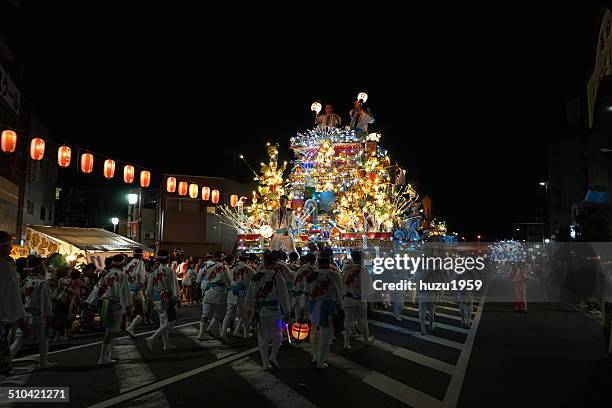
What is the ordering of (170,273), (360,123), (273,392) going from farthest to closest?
1. (360,123)
2. (170,273)
3. (273,392)

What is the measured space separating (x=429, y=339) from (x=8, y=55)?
67.2 ft

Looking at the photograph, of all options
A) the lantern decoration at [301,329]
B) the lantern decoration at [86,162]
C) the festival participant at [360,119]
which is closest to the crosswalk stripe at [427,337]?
the lantern decoration at [301,329]

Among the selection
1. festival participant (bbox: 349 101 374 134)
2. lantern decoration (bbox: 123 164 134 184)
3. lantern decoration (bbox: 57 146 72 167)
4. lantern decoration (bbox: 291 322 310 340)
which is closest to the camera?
lantern decoration (bbox: 291 322 310 340)

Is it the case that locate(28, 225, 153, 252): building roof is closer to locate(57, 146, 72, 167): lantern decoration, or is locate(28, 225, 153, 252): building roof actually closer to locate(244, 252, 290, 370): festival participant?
locate(57, 146, 72, 167): lantern decoration

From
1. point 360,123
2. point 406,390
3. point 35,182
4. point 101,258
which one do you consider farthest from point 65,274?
point 35,182

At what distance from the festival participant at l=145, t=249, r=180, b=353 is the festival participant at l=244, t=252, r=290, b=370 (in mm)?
1935

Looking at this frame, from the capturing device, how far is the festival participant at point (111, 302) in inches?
317

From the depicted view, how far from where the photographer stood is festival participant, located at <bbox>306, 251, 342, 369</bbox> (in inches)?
314

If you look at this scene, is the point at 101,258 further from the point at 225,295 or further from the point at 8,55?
the point at 225,295

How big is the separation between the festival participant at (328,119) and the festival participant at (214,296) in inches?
483

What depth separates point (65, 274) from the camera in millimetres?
10414

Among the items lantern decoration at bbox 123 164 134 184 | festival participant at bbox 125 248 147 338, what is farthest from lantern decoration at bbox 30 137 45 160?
festival participant at bbox 125 248 147 338

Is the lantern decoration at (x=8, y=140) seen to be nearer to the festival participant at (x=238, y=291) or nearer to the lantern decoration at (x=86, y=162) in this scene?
the lantern decoration at (x=86, y=162)

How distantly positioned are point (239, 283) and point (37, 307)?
4.21 meters
